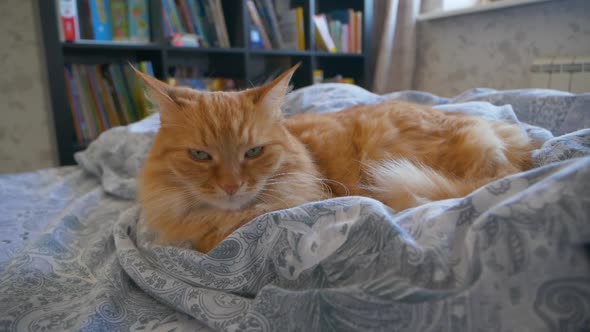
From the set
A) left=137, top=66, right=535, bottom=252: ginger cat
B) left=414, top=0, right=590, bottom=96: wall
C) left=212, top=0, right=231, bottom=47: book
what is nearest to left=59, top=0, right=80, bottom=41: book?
left=212, top=0, right=231, bottom=47: book

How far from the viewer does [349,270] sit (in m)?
0.61

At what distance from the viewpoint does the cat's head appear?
90 cm

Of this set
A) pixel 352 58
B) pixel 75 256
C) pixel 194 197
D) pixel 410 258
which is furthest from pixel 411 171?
pixel 352 58

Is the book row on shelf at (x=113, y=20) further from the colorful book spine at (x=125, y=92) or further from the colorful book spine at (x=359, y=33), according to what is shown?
the colorful book spine at (x=359, y=33)

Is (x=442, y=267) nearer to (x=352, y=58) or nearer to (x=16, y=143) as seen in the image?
(x=16, y=143)

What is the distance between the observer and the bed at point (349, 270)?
48cm

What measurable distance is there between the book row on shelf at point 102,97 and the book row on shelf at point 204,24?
21 cm

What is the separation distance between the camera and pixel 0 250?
0.98 metres

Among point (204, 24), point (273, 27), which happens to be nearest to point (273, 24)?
point (273, 27)

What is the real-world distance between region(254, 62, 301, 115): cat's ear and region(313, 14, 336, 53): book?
2.12 m

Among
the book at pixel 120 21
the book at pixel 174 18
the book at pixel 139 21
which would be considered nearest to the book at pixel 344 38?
the book at pixel 174 18

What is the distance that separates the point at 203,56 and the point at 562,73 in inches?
96.8

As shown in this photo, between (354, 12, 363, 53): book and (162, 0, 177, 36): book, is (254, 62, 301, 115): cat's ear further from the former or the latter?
(354, 12, 363, 53): book

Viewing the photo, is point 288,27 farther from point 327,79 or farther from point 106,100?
point 106,100
